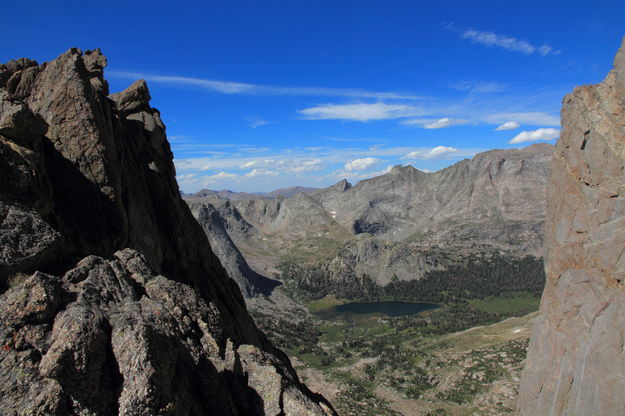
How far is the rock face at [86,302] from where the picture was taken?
11641 millimetres

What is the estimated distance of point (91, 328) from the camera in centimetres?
1261

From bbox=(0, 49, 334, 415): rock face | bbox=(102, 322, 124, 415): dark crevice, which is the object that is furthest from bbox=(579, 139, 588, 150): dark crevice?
bbox=(102, 322, 124, 415): dark crevice

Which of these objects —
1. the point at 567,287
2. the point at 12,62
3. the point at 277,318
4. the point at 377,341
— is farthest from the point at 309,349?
the point at 12,62

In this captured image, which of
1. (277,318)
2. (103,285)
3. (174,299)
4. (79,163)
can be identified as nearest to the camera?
(103,285)

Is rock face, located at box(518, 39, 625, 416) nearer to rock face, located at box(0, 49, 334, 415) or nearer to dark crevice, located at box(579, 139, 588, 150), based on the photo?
dark crevice, located at box(579, 139, 588, 150)

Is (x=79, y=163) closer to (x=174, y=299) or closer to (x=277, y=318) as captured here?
(x=174, y=299)

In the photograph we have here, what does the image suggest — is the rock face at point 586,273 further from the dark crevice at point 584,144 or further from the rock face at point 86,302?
the rock face at point 86,302

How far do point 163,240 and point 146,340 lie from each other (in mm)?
24485

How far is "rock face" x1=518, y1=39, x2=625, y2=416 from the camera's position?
3512cm

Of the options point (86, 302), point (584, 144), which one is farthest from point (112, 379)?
point (584, 144)

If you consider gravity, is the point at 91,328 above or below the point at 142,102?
below

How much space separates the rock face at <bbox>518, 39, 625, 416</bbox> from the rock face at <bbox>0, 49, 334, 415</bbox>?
29.9m

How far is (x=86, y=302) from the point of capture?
46.0 feet

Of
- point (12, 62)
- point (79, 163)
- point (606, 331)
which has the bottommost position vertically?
point (606, 331)
